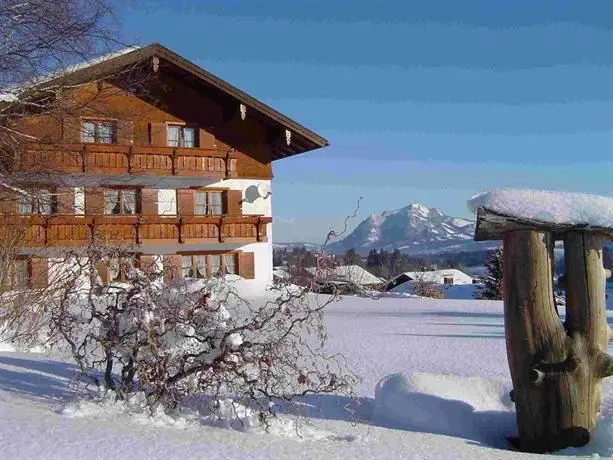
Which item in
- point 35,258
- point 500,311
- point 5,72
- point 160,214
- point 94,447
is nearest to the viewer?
point 94,447

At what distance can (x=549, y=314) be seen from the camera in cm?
582

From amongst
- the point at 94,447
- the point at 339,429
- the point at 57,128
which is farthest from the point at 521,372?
the point at 57,128

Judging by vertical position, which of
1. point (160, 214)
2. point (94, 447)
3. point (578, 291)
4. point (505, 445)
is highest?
point (160, 214)

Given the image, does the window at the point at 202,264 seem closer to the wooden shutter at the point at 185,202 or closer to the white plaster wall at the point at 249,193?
the wooden shutter at the point at 185,202

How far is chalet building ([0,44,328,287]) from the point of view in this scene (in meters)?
19.9

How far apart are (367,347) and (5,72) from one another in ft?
21.7

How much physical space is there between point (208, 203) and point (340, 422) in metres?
17.9

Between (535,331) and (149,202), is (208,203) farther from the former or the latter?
(535,331)

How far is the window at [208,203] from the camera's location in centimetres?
2316

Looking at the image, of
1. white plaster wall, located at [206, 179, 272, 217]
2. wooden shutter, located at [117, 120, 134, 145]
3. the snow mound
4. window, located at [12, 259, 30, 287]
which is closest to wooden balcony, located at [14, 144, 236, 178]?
wooden shutter, located at [117, 120, 134, 145]

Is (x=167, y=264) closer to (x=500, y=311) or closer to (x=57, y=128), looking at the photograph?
(x=57, y=128)

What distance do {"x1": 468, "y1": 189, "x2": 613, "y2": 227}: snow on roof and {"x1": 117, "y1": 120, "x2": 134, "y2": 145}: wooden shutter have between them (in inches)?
536

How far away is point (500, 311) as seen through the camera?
17.1 m

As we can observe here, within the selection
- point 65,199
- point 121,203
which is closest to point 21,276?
point 65,199
